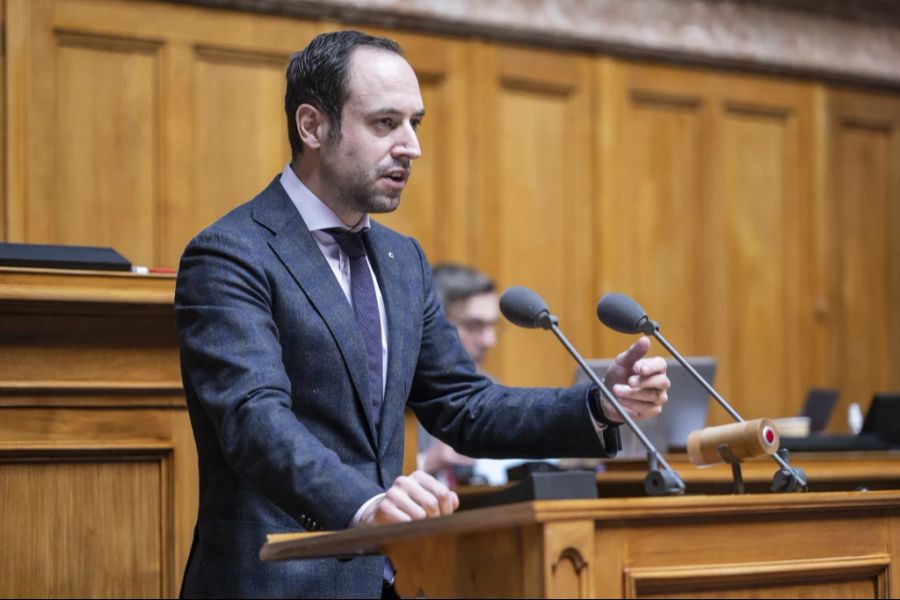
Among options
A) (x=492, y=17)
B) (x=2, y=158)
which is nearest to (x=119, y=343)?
(x=2, y=158)

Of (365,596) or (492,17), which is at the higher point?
(492,17)

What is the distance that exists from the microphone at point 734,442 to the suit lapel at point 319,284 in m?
0.57

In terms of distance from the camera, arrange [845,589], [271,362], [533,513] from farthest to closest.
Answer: [271,362]
[845,589]
[533,513]

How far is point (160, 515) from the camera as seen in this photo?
10.4ft

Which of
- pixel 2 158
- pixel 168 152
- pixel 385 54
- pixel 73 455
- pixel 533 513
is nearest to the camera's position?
pixel 533 513

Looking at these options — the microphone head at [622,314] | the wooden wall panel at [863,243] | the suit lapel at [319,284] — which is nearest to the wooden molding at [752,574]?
the microphone head at [622,314]

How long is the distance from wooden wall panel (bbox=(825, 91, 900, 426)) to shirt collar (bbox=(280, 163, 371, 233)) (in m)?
4.91

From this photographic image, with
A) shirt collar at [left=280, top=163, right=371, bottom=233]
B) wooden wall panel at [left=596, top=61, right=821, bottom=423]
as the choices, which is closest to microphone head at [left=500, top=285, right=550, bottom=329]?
shirt collar at [left=280, top=163, right=371, bottom=233]

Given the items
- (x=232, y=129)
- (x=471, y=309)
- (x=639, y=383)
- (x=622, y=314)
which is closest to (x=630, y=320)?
(x=622, y=314)

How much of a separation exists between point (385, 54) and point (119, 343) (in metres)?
0.97

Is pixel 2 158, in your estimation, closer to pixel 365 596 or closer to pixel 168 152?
pixel 168 152

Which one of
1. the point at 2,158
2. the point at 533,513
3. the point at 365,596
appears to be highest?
the point at 2,158

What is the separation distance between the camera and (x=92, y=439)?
10.3ft

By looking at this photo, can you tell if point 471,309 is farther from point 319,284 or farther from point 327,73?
point 319,284
